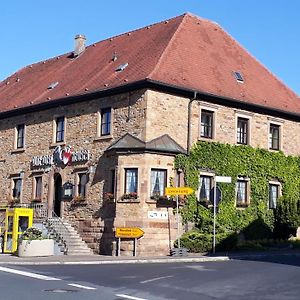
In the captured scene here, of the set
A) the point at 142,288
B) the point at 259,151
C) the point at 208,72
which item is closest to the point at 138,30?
the point at 208,72

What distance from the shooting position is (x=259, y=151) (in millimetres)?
30672

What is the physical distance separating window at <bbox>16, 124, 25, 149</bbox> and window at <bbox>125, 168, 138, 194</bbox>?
29.4 feet

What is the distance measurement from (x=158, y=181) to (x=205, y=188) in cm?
273

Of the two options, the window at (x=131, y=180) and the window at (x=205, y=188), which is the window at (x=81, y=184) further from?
the window at (x=205, y=188)

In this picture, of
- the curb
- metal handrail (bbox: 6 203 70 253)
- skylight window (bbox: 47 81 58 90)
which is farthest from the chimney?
the curb

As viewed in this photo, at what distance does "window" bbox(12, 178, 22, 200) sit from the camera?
109 ft

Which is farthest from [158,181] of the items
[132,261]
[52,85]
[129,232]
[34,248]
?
[52,85]

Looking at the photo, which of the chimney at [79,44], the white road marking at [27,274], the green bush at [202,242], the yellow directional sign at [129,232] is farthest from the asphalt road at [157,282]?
the chimney at [79,44]

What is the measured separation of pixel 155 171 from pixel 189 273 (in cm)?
946

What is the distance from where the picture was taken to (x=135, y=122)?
2722cm

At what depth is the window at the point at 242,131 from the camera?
30250 mm

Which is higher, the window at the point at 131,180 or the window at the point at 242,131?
the window at the point at 242,131

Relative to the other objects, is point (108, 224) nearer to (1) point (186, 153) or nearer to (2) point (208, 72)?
(1) point (186, 153)

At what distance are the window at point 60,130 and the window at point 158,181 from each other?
6304 mm
